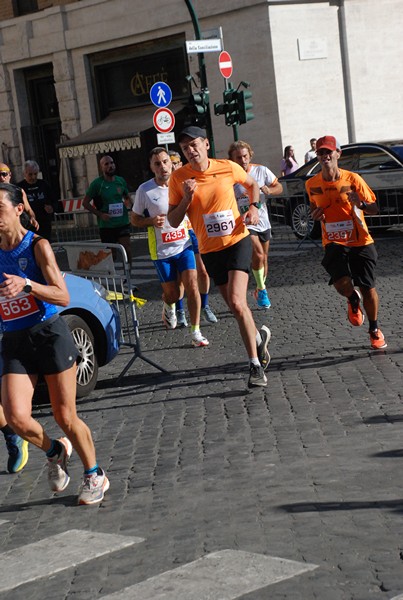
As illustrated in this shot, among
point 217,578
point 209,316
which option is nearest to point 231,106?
point 209,316

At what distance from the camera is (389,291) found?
46.8ft

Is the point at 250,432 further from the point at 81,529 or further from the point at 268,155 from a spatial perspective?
the point at 268,155

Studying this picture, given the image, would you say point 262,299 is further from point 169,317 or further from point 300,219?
point 300,219

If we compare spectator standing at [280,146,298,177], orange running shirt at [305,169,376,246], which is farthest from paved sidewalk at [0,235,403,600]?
spectator standing at [280,146,298,177]

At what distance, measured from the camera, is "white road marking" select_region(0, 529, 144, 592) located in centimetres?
550

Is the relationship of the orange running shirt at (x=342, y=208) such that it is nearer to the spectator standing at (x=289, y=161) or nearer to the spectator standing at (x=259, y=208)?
the spectator standing at (x=259, y=208)

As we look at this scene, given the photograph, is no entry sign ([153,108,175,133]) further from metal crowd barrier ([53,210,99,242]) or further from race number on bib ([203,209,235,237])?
race number on bib ([203,209,235,237])

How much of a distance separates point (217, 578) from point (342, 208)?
557 cm

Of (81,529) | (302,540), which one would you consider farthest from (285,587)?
(81,529)

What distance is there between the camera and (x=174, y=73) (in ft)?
105

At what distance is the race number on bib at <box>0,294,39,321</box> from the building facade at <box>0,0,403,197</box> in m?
21.5

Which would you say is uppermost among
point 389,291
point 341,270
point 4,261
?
point 4,261

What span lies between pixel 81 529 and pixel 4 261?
5.04ft

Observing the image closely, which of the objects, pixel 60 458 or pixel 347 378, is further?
pixel 347 378
